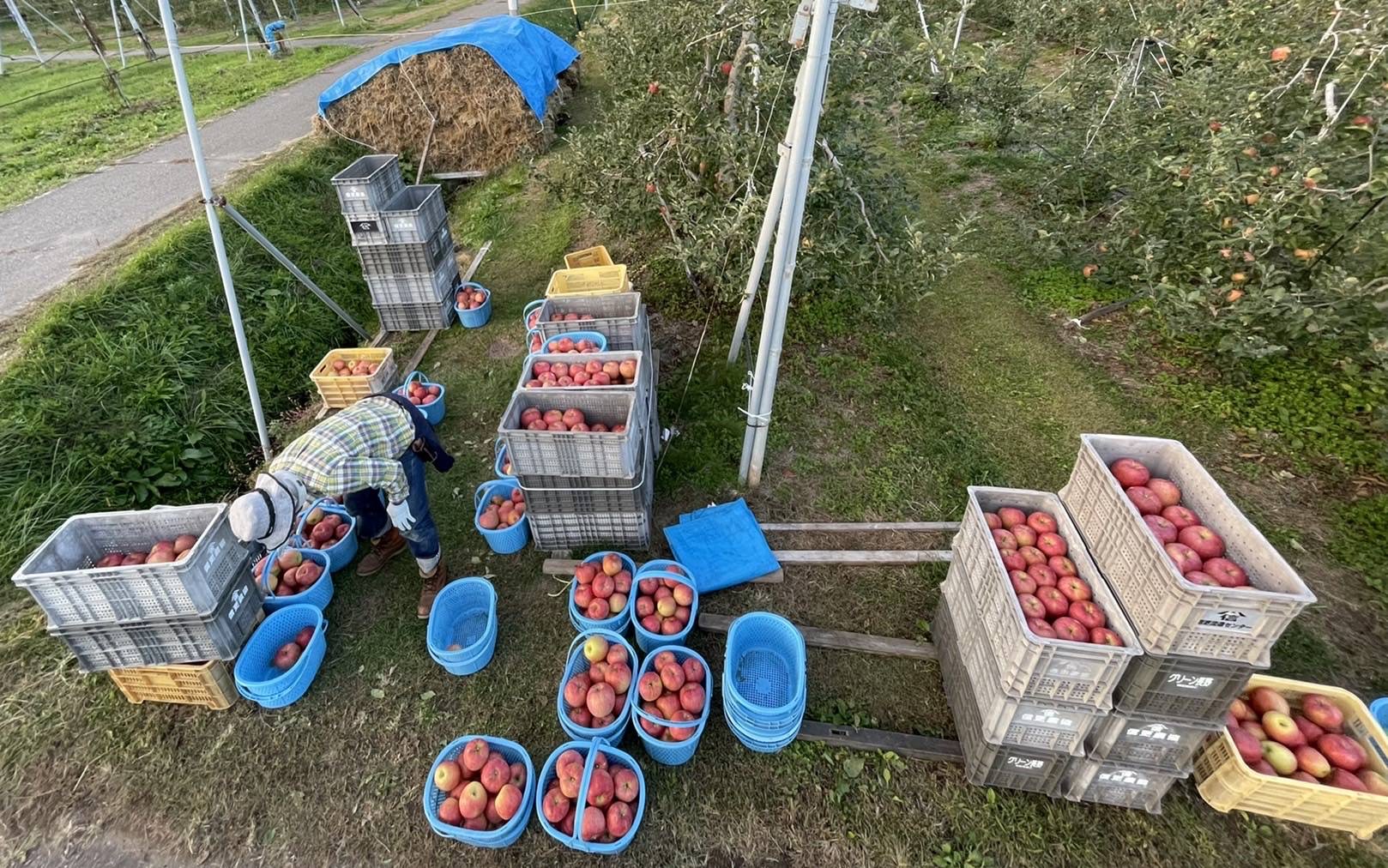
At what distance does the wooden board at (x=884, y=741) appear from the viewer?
→ 3.88 meters

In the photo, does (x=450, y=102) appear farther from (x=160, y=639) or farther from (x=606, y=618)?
(x=606, y=618)

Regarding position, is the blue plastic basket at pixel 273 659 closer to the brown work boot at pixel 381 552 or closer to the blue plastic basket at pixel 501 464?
the brown work boot at pixel 381 552

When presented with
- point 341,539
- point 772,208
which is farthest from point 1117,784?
point 341,539

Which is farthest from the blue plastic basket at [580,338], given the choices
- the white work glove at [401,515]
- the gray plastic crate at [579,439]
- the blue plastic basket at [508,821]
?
the blue plastic basket at [508,821]

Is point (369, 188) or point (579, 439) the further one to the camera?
point (369, 188)

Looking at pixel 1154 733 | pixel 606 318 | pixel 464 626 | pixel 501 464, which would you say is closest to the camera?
pixel 1154 733

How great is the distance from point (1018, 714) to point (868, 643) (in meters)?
1.21

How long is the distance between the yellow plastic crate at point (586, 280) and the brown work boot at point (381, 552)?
3.34 metres

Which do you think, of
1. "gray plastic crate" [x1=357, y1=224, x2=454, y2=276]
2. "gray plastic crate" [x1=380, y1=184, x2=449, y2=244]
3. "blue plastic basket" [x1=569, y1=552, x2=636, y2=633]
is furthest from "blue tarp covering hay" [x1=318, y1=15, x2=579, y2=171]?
"blue plastic basket" [x1=569, y1=552, x2=636, y2=633]

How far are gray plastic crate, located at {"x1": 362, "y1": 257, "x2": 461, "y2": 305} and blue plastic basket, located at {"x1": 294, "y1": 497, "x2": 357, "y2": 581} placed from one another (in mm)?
3520

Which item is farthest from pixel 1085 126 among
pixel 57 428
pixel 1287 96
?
pixel 57 428

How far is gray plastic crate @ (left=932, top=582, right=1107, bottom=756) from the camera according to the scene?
10.8 ft

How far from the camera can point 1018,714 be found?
3367 millimetres

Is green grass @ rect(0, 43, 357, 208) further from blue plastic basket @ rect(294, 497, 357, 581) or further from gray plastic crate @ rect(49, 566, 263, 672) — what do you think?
gray plastic crate @ rect(49, 566, 263, 672)
